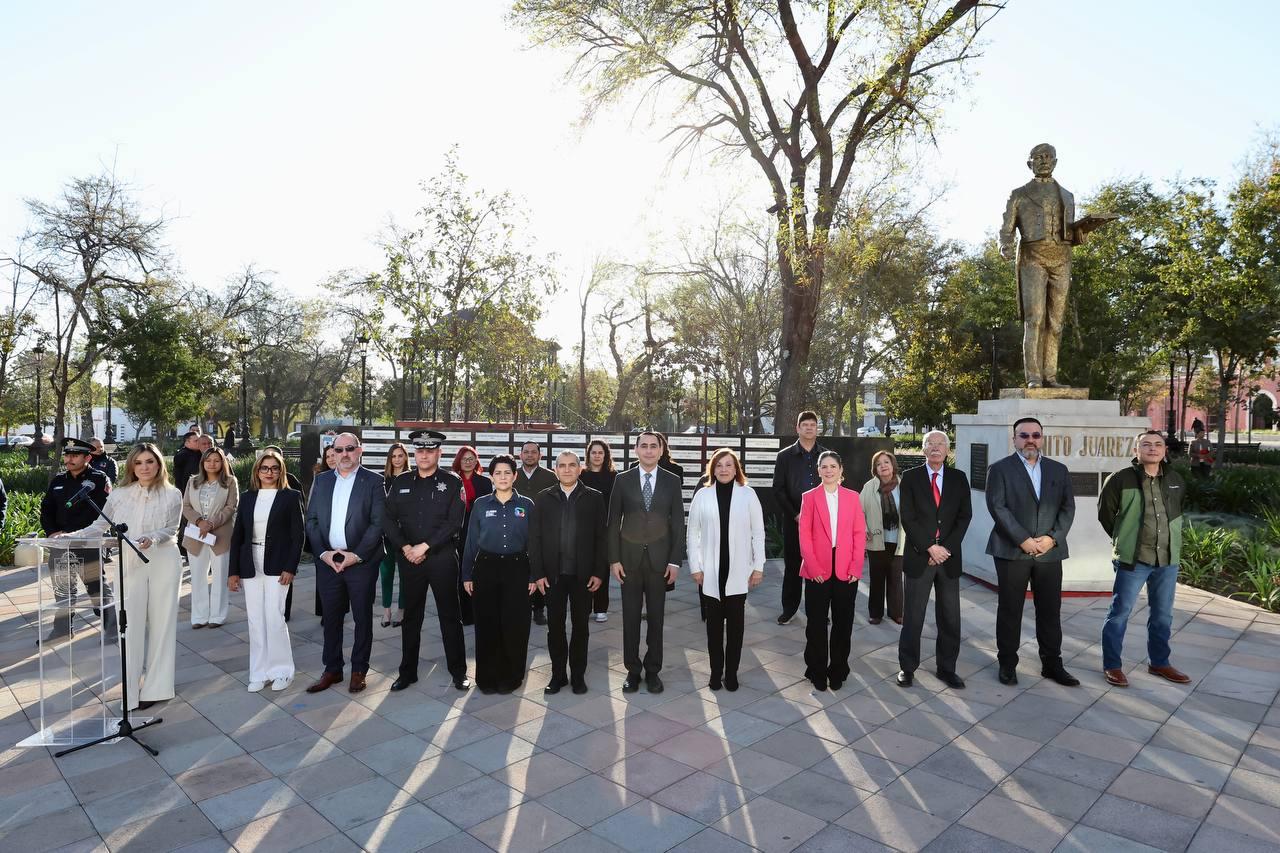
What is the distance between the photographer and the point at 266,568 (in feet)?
16.8

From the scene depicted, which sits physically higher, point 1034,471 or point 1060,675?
point 1034,471

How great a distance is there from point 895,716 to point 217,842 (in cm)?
368

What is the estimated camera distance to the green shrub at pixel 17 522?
9375 mm

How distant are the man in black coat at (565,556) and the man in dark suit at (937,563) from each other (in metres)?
2.19

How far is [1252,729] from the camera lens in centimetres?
442

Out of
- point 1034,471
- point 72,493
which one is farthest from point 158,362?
point 1034,471

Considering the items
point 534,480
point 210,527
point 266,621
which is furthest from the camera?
point 534,480

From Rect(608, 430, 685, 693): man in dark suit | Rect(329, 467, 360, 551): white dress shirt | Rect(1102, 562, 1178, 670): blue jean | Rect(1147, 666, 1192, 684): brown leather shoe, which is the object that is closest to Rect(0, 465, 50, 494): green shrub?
Rect(329, 467, 360, 551): white dress shirt

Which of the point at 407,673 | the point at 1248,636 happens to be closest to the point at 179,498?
the point at 407,673

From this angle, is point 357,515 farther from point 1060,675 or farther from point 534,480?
point 1060,675

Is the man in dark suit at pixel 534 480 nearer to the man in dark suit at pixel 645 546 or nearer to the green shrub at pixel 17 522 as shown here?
the man in dark suit at pixel 645 546

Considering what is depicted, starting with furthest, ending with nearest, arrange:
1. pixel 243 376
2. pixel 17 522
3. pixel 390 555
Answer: pixel 243 376, pixel 17 522, pixel 390 555

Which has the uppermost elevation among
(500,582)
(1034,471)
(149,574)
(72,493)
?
(1034,471)

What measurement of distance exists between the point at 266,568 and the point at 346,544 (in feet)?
1.79
